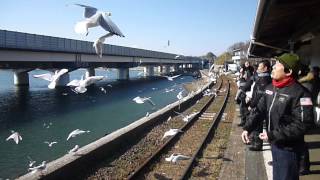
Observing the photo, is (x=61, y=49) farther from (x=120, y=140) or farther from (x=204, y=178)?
(x=204, y=178)

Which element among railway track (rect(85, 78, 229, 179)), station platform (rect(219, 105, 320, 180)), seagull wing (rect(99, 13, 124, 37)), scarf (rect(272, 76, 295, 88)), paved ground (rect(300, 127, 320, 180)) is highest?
seagull wing (rect(99, 13, 124, 37))

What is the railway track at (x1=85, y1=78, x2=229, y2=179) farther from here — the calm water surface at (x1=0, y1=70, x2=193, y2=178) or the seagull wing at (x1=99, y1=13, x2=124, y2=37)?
the seagull wing at (x1=99, y1=13, x2=124, y2=37)

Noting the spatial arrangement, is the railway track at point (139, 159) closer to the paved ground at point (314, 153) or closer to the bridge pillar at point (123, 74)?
the paved ground at point (314, 153)

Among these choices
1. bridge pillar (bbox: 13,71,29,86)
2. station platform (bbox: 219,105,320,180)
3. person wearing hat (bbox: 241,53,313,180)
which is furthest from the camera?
bridge pillar (bbox: 13,71,29,86)

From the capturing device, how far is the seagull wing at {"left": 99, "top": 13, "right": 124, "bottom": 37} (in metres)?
5.45

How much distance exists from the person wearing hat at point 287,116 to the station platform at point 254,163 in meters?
3.10

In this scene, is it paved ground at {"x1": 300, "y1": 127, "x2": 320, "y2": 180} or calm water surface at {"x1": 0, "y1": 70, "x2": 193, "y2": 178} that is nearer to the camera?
paved ground at {"x1": 300, "y1": 127, "x2": 320, "y2": 180}

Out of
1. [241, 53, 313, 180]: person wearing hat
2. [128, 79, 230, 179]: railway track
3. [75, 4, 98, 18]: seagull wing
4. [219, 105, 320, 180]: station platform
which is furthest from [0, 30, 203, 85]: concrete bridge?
[241, 53, 313, 180]: person wearing hat

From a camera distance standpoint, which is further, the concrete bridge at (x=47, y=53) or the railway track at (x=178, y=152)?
the concrete bridge at (x=47, y=53)

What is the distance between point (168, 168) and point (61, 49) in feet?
94.6

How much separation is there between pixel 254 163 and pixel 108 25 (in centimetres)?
492

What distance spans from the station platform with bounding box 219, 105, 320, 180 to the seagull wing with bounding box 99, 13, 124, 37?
3904 mm

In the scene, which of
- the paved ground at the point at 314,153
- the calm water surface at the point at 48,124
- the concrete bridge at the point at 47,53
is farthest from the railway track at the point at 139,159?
the concrete bridge at the point at 47,53

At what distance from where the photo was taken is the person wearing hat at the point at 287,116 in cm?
400
